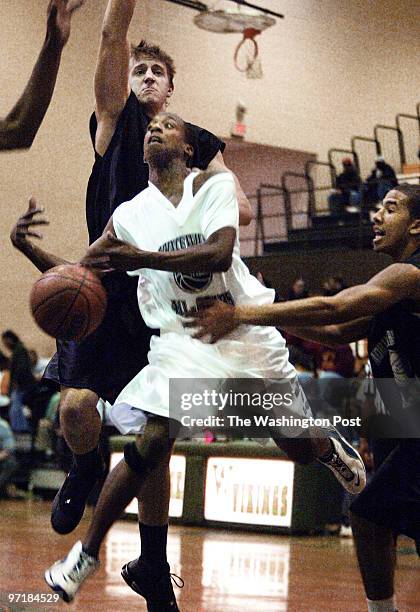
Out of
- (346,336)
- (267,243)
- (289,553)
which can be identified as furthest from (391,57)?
(346,336)

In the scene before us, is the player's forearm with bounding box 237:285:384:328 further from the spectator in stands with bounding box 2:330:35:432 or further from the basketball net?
the basketball net

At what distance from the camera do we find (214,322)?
12.5ft

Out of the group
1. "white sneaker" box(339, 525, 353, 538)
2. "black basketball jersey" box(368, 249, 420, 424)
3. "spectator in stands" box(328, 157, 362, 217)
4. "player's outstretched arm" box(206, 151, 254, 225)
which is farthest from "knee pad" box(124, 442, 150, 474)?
"spectator in stands" box(328, 157, 362, 217)

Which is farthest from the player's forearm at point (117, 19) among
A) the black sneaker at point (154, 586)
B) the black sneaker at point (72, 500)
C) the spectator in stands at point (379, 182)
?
the spectator in stands at point (379, 182)

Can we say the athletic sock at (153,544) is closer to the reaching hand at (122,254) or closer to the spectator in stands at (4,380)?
the reaching hand at (122,254)

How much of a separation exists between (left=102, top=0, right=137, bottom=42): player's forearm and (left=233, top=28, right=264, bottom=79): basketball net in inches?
502

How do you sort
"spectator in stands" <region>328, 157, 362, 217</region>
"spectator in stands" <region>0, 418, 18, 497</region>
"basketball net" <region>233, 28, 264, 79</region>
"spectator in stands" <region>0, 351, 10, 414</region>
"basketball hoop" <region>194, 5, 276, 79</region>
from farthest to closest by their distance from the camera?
1. "spectator in stands" <region>328, 157, 362, 217</region>
2. "basketball net" <region>233, 28, 264, 79</region>
3. "basketball hoop" <region>194, 5, 276, 79</region>
4. "spectator in stands" <region>0, 351, 10, 414</region>
5. "spectator in stands" <region>0, 418, 18, 497</region>

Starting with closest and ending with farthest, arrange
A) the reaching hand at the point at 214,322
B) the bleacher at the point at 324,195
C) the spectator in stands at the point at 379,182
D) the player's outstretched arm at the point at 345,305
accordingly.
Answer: the reaching hand at the point at 214,322
the player's outstretched arm at the point at 345,305
the spectator in stands at the point at 379,182
the bleacher at the point at 324,195

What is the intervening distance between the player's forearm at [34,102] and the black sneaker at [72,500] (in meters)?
1.73

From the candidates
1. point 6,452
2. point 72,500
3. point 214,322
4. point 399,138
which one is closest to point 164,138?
point 214,322

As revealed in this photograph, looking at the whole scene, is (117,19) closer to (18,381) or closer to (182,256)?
(182,256)

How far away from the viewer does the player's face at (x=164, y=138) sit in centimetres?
432

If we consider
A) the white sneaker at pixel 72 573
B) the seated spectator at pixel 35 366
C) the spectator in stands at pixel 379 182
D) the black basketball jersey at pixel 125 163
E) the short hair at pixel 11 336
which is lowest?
the white sneaker at pixel 72 573

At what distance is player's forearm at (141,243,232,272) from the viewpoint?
13.1 ft
